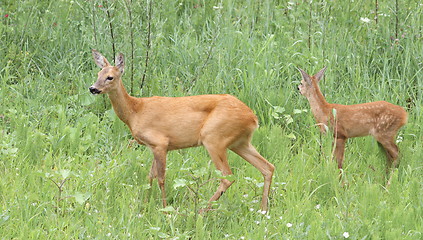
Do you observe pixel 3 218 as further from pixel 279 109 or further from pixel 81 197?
pixel 279 109

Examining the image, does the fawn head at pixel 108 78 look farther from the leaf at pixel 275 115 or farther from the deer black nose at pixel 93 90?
the leaf at pixel 275 115

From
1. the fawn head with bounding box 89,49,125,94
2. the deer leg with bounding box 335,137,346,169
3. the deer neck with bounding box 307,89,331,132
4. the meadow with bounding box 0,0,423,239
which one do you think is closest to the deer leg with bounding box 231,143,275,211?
the meadow with bounding box 0,0,423,239

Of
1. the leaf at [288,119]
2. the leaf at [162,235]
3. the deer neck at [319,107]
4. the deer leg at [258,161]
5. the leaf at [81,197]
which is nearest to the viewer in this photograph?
the leaf at [162,235]

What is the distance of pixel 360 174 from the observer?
6785mm

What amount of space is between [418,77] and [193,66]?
2325 mm

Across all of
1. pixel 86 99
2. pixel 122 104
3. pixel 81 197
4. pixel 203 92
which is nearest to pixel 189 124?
pixel 122 104

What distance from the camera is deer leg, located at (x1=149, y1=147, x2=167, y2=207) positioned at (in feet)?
20.2

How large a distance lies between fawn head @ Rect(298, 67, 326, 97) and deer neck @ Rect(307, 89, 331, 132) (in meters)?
0.04

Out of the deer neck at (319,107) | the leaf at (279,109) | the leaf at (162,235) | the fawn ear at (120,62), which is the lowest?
the leaf at (162,235)

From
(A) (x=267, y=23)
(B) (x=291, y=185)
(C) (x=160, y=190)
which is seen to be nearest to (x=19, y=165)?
(C) (x=160, y=190)

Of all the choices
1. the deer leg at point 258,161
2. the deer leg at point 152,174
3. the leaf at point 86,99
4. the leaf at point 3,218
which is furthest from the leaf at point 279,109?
the leaf at point 3,218

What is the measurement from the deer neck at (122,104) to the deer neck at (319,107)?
1715mm

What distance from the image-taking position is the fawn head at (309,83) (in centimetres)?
720

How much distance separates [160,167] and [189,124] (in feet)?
1.43
